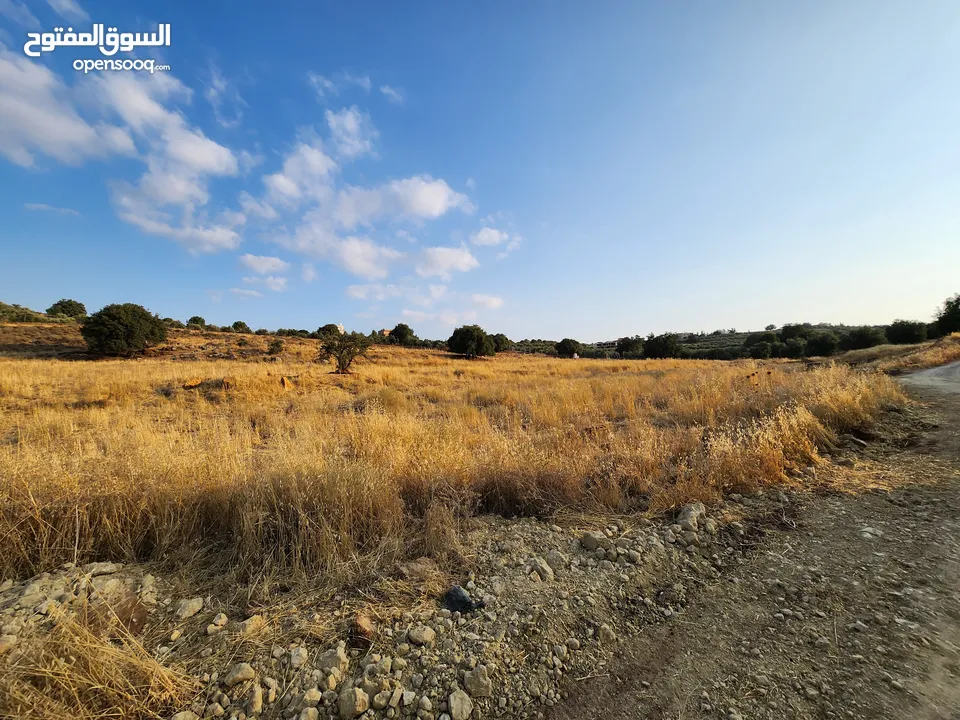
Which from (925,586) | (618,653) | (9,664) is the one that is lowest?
(618,653)

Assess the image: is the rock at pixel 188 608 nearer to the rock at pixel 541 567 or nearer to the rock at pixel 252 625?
the rock at pixel 252 625

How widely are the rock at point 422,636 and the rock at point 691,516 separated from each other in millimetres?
2369

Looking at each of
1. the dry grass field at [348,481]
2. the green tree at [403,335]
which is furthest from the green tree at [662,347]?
the dry grass field at [348,481]

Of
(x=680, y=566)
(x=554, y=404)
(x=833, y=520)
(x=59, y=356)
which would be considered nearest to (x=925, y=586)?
(x=833, y=520)

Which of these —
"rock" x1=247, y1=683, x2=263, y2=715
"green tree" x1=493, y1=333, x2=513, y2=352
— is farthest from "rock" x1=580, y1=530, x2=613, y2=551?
"green tree" x1=493, y1=333, x2=513, y2=352

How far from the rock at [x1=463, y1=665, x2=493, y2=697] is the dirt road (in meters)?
0.34

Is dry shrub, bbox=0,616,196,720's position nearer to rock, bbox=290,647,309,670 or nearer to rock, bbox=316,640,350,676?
rock, bbox=290,647,309,670

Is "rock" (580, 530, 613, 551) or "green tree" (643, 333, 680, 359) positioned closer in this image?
"rock" (580, 530, 613, 551)

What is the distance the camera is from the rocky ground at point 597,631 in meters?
1.77

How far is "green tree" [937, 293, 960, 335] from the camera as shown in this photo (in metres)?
37.2

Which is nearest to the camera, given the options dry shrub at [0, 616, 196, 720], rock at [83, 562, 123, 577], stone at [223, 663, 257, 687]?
dry shrub at [0, 616, 196, 720]

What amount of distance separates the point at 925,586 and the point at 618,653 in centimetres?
222

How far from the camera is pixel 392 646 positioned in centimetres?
205

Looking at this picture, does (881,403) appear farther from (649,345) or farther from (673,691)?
(649,345)
